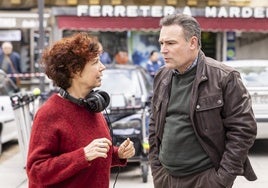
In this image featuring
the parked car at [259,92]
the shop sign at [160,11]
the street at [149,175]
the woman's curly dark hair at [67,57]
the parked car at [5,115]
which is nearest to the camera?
the woman's curly dark hair at [67,57]

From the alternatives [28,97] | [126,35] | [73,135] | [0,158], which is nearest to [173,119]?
[73,135]

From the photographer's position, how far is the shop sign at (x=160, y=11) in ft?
51.6

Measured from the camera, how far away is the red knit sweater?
8.71 feet

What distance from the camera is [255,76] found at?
9172 mm

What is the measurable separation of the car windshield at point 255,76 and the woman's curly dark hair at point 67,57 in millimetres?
6452

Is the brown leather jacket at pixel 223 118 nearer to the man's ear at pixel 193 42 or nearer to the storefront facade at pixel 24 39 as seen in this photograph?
the man's ear at pixel 193 42

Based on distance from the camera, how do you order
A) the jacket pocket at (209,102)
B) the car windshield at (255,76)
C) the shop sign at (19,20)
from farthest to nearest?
the shop sign at (19,20) < the car windshield at (255,76) < the jacket pocket at (209,102)

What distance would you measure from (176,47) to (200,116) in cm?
43

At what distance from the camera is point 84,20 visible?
1579 centimetres

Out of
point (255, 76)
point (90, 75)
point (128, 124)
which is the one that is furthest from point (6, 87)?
point (90, 75)

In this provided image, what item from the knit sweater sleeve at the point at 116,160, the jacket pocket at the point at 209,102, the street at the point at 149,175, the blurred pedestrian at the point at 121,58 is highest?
the jacket pocket at the point at 209,102

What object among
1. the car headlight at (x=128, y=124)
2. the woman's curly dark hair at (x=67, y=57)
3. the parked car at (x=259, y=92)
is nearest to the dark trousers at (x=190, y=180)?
the woman's curly dark hair at (x=67, y=57)

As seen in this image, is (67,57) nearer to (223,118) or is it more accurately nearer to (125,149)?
(125,149)

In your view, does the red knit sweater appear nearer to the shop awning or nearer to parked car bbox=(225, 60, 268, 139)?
parked car bbox=(225, 60, 268, 139)
